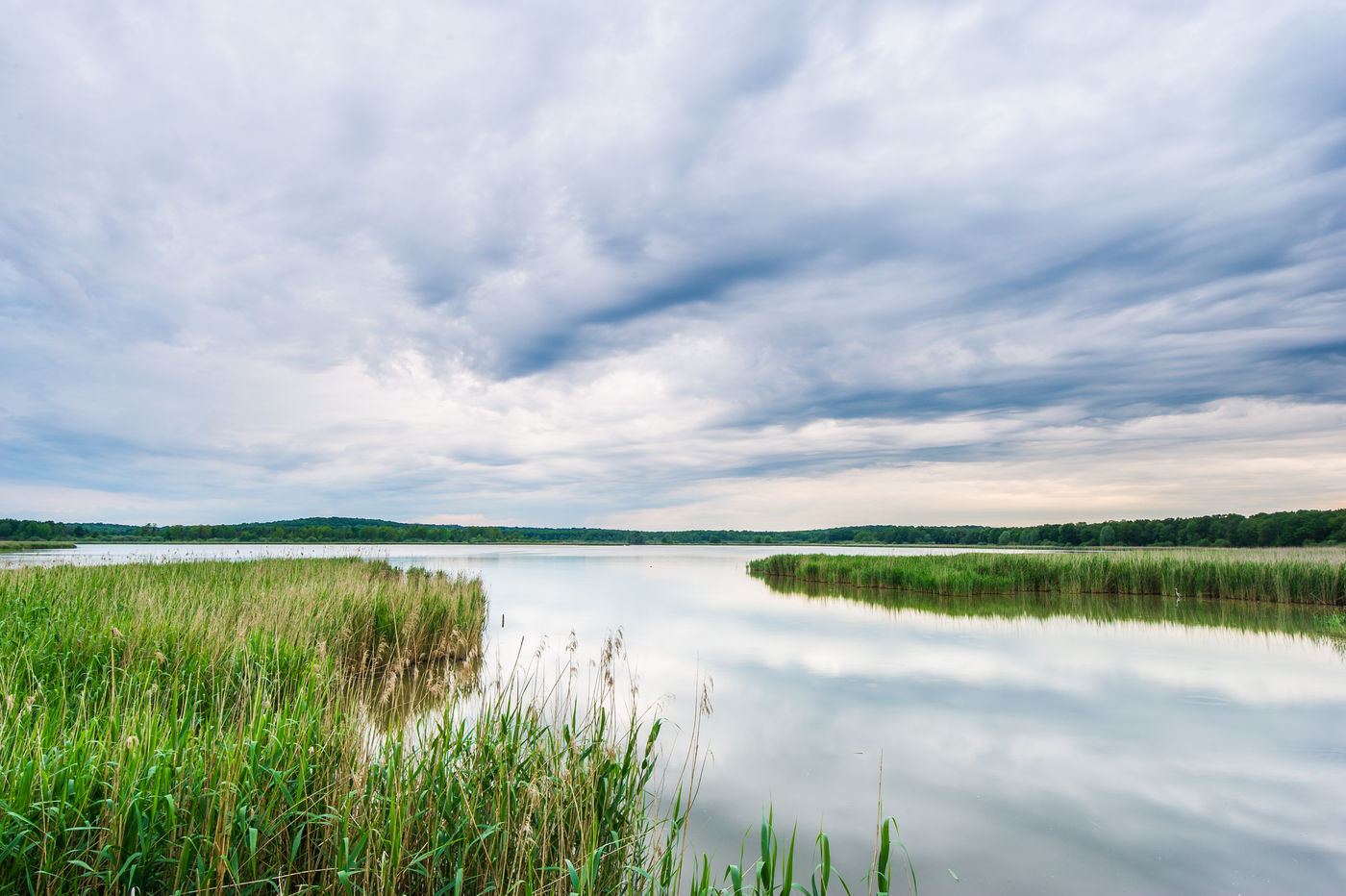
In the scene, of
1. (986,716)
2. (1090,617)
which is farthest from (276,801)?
(1090,617)

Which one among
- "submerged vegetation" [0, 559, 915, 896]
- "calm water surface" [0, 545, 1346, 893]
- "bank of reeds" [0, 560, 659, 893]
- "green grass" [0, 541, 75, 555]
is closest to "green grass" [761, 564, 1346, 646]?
"calm water surface" [0, 545, 1346, 893]

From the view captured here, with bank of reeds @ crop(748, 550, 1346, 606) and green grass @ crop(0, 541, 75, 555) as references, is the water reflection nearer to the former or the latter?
bank of reeds @ crop(748, 550, 1346, 606)

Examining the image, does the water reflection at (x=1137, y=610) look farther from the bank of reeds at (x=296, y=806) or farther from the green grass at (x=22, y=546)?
the green grass at (x=22, y=546)

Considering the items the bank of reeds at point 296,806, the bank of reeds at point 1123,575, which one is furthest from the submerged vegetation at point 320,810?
the bank of reeds at point 1123,575

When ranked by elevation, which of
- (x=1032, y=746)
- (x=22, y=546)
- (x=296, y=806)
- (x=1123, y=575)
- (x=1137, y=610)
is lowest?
(x=1137, y=610)

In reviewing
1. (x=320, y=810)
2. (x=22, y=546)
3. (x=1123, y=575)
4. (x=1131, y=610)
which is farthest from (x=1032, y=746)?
(x=22, y=546)

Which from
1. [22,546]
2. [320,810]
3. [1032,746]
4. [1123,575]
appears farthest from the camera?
[22,546]

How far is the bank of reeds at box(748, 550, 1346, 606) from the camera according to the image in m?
19.7

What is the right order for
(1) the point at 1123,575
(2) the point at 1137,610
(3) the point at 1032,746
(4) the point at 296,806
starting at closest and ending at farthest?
(4) the point at 296,806 → (3) the point at 1032,746 → (2) the point at 1137,610 → (1) the point at 1123,575

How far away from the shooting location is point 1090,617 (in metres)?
17.8

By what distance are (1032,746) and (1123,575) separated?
20.8m

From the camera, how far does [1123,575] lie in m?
23.7

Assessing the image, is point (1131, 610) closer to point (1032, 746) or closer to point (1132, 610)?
point (1132, 610)

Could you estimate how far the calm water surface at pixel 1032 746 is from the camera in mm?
4930
